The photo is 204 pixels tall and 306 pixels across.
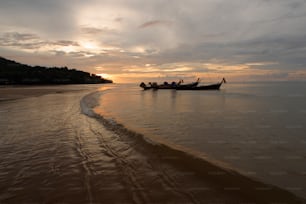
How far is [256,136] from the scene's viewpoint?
8820mm

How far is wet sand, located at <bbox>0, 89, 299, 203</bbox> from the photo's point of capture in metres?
3.79

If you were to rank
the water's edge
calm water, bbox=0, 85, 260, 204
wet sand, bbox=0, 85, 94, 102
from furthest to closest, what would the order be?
wet sand, bbox=0, 85, 94, 102 → the water's edge → calm water, bbox=0, 85, 260, 204

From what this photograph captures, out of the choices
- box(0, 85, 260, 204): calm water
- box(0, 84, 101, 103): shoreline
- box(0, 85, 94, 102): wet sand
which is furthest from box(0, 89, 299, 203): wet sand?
box(0, 85, 94, 102): wet sand

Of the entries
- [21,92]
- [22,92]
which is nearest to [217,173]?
[21,92]

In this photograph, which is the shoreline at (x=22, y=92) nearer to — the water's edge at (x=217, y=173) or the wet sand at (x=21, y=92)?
the wet sand at (x=21, y=92)

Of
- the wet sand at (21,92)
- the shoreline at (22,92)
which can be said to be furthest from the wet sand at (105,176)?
the wet sand at (21,92)

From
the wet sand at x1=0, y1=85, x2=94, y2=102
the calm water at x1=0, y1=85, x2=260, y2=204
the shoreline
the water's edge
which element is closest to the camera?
the calm water at x1=0, y1=85, x2=260, y2=204

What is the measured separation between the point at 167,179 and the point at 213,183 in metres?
1.01

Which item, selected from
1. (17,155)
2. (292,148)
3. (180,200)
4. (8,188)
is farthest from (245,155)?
(17,155)

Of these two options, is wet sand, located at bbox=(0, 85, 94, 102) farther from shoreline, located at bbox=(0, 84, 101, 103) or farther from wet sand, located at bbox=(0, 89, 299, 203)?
wet sand, located at bbox=(0, 89, 299, 203)

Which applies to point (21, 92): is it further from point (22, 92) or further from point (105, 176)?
point (105, 176)

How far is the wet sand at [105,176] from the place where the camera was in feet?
12.4

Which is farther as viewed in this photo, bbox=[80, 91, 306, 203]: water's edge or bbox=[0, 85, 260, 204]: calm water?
bbox=[80, 91, 306, 203]: water's edge

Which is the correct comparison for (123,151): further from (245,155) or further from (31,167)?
(245,155)
